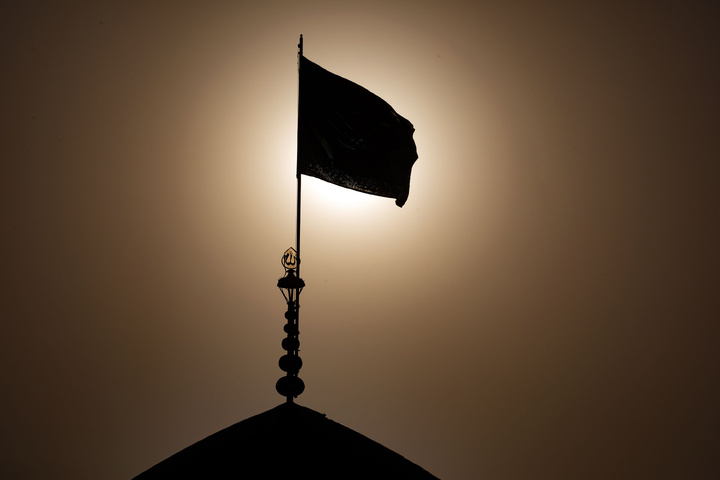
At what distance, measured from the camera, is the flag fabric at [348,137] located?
802 centimetres

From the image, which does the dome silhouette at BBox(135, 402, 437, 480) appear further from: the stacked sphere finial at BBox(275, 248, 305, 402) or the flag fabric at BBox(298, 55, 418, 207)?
the flag fabric at BBox(298, 55, 418, 207)

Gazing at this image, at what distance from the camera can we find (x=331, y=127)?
8227mm

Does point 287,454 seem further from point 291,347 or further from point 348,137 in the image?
point 348,137

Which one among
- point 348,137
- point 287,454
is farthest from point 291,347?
point 348,137

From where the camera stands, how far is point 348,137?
8.36 m

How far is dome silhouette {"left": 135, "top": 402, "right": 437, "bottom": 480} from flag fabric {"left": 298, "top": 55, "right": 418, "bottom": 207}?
13.1 ft

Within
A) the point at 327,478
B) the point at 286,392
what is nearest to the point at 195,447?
the point at 286,392

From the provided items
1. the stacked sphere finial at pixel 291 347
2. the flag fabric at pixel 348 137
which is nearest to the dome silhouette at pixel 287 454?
the stacked sphere finial at pixel 291 347

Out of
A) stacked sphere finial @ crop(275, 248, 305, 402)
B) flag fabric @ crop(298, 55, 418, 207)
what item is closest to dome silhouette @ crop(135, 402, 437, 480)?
stacked sphere finial @ crop(275, 248, 305, 402)

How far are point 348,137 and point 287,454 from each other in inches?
204

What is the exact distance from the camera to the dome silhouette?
6.78m

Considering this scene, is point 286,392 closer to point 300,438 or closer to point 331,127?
point 300,438

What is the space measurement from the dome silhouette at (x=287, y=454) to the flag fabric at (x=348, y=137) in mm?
3985

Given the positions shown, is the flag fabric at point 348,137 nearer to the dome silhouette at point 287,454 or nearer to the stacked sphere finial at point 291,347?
the stacked sphere finial at point 291,347
